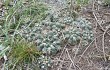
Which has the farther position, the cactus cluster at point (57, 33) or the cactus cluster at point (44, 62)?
the cactus cluster at point (57, 33)

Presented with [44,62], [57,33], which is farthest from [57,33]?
[44,62]

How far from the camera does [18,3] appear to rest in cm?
307

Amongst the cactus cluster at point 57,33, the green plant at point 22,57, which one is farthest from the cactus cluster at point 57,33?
the green plant at point 22,57

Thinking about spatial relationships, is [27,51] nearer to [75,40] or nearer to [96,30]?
[75,40]

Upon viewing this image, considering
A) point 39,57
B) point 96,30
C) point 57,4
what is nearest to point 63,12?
point 57,4

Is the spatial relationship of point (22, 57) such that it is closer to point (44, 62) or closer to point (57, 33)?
point (44, 62)

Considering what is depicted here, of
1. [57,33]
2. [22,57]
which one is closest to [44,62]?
[22,57]

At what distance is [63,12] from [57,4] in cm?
22

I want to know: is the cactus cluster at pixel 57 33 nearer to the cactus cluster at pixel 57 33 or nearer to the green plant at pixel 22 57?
the cactus cluster at pixel 57 33

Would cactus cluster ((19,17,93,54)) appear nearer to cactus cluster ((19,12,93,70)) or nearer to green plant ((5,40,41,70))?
cactus cluster ((19,12,93,70))

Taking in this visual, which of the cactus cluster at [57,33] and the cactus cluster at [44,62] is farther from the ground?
the cactus cluster at [57,33]

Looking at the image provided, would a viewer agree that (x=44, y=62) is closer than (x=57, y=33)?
Yes

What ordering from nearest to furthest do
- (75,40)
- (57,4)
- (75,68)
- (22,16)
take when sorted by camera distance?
(75,68) → (75,40) → (22,16) → (57,4)

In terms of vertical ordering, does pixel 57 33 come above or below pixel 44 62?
above
